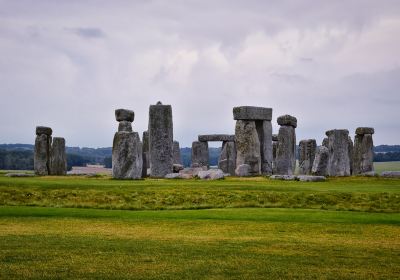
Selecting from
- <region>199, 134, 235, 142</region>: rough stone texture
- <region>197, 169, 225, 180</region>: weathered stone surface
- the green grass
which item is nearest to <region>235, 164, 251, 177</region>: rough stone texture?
<region>197, 169, 225, 180</region>: weathered stone surface

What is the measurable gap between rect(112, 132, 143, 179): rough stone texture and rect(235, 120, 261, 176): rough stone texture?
7.95m

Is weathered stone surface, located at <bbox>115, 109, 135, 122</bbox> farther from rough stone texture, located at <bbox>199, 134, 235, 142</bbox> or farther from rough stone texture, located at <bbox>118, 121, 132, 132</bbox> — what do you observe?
rough stone texture, located at <bbox>199, 134, 235, 142</bbox>

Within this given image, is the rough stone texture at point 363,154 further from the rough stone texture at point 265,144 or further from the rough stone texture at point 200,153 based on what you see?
the rough stone texture at point 200,153

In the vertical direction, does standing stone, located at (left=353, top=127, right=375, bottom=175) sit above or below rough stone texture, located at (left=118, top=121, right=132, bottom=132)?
below

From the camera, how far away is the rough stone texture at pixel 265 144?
37625 millimetres

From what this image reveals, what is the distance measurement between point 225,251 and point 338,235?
356 centimetres

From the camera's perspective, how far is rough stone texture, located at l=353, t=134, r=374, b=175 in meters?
38.8

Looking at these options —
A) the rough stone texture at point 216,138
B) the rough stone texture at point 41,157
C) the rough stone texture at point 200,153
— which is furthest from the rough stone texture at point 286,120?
the rough stone texture at point 41,157

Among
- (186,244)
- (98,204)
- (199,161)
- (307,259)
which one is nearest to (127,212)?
(98,204)

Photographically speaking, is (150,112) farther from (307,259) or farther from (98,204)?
(307,259)

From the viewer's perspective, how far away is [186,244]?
498 inches

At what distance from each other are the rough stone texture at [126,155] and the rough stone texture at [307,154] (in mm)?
14121

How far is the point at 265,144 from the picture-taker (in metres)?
37.8

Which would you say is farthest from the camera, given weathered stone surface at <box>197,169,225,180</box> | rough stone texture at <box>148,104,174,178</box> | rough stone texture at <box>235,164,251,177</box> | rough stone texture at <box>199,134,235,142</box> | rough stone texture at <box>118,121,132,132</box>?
rough stone texture at <box>199,134,235,142</box>
